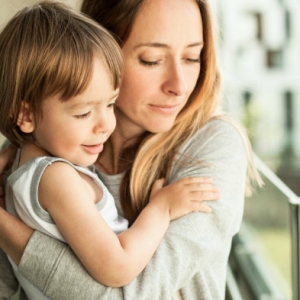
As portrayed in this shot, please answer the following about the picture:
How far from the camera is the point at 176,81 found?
1622mm

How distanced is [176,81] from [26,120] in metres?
0.41

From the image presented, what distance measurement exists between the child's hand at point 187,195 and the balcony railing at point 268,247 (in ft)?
1.11

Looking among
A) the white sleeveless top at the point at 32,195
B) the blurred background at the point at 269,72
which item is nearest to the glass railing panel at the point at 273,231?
the white sleeveless top at the point at 32,195

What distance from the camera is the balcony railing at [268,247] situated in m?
1.79

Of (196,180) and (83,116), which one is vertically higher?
(83,116)

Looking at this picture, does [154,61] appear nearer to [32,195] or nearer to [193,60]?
[193,60]

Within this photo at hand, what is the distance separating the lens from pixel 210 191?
4.97ft

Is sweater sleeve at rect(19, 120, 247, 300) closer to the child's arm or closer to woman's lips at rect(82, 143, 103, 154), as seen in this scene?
the child's arm

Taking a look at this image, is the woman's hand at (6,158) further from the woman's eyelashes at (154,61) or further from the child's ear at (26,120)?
the woman's eyelashes at (154,61)

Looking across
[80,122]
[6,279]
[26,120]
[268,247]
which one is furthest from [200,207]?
[268,247]

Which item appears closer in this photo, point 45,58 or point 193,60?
point 45,58

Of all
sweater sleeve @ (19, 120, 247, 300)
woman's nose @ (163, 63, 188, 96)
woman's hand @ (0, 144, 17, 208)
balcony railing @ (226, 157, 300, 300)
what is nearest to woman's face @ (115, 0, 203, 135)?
woman's nose @ (163, 63, 188, 96)

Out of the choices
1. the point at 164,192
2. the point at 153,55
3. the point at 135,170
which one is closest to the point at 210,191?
the point at 164,192

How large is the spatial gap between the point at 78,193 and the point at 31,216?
0.43 ft
